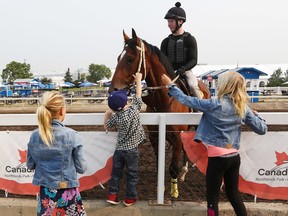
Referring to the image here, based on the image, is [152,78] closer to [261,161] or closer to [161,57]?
[161,57]

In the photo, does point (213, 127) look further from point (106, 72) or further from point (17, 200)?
point (106, 72)

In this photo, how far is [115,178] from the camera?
137 inches

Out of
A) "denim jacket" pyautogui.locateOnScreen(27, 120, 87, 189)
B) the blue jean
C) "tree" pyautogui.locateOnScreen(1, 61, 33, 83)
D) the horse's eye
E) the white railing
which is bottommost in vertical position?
the blue jean

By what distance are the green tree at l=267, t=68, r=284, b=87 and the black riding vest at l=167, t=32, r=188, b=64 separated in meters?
46.1

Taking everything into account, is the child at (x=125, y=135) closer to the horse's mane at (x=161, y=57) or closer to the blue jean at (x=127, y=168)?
the blue jean at (x=127, y=168)

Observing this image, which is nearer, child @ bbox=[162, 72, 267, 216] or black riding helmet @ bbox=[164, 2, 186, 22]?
child @ bbox=[162, 72, 267, 216]

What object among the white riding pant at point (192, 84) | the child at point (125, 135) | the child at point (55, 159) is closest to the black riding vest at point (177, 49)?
the white riding pant at point (192, 84)

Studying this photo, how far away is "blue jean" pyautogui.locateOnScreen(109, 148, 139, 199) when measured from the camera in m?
3.37

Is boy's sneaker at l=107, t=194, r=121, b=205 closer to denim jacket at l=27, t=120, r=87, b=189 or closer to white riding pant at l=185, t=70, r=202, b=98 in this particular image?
denim jacket at l=27, t=120, r=87, b=189

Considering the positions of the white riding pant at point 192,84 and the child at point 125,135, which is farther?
the white riding pant at point 192,84

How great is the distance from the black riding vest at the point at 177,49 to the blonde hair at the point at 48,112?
2.74 m

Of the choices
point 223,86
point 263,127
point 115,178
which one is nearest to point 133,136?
point 115,178

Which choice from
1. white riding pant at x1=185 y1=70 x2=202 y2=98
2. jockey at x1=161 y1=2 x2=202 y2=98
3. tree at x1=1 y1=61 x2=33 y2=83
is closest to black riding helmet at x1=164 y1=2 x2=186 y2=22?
jockey at x1=161 y1=2 x2=202 y2=98

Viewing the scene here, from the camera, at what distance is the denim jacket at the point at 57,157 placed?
2.53 metres
